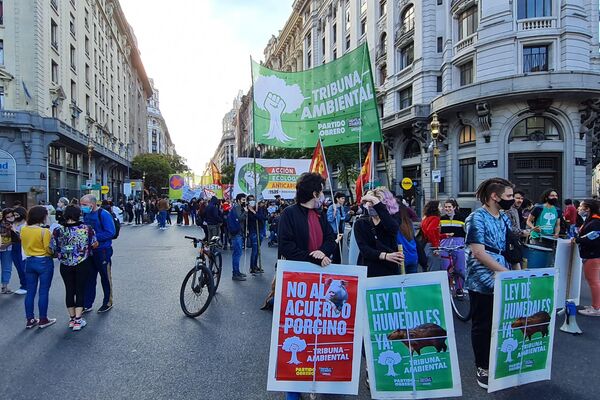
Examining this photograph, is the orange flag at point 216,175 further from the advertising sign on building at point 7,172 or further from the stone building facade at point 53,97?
the advertising sign on building at point 7,172

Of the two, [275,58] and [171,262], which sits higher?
[275,58]

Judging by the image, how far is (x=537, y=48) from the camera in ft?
73.1

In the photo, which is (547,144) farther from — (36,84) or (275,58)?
(275,58)

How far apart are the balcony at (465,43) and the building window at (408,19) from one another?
5.03 m

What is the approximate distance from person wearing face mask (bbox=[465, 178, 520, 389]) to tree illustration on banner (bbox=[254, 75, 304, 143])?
5.12 m

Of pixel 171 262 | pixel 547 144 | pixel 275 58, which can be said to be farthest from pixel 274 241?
pixel 275 58

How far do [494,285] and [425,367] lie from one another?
0.91 metres

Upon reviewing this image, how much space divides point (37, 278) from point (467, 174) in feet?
80.8

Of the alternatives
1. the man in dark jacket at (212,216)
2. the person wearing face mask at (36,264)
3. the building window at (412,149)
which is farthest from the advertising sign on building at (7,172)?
the building window at (412,149)

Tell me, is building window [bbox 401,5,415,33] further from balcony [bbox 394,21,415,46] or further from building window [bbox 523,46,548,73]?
building window [bbox 523,46,548,73]

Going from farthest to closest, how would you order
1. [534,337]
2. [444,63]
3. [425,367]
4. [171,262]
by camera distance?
[444,63]
[171,262]
[534,337]
[425,367]

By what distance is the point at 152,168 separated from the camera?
6078cm

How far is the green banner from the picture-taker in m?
7.44

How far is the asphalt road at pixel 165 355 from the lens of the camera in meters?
3.60
